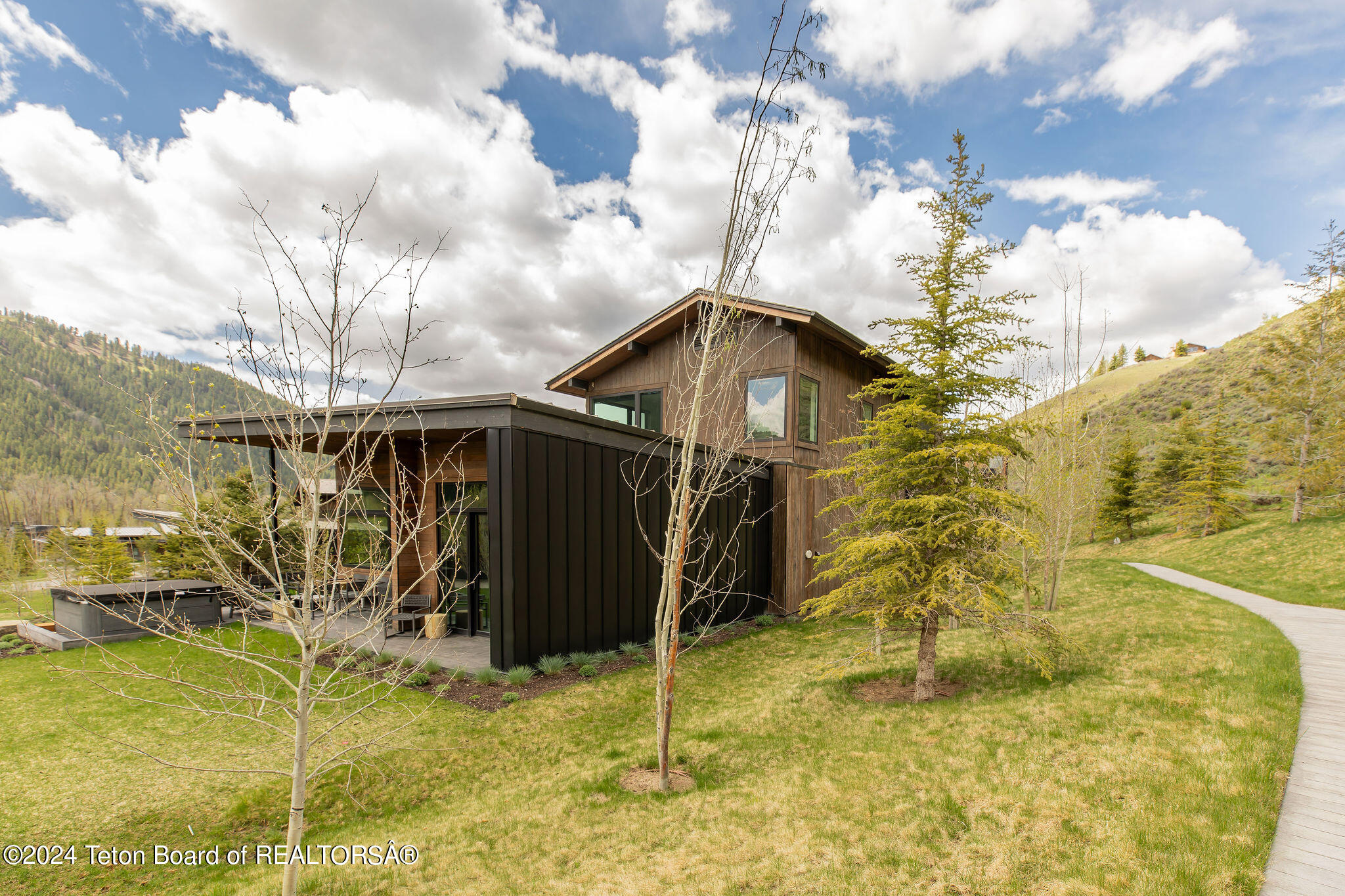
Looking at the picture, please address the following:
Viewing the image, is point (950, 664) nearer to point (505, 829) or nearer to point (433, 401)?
point (505, 829)

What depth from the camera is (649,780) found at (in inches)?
167

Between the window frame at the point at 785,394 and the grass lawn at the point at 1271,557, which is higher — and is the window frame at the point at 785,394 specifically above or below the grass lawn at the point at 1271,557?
above

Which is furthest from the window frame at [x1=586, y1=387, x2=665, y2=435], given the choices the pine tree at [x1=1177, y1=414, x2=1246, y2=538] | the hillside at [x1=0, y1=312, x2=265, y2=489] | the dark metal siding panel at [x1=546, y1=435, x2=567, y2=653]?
the hillside at [x1=0, y1=312, x2=265, y2=489]

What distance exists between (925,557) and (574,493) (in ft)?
14.8

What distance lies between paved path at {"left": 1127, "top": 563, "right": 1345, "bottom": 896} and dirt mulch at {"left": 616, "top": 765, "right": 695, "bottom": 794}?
10.5 feet

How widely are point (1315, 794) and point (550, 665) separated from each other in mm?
6542

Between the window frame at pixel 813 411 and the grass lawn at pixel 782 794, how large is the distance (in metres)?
5.92

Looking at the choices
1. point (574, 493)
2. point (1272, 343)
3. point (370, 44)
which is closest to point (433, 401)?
point (574, 493)

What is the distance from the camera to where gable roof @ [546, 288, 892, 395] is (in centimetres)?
1062

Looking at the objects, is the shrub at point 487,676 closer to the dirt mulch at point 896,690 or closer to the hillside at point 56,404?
the dirt mulch at point 896,690

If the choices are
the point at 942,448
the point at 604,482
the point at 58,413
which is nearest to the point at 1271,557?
the point at 942,448

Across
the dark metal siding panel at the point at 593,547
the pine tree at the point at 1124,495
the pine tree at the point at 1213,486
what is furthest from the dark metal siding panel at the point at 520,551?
the pine tree at the point at 1124,495

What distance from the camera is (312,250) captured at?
3.02 m

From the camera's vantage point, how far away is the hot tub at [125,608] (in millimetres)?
8352
